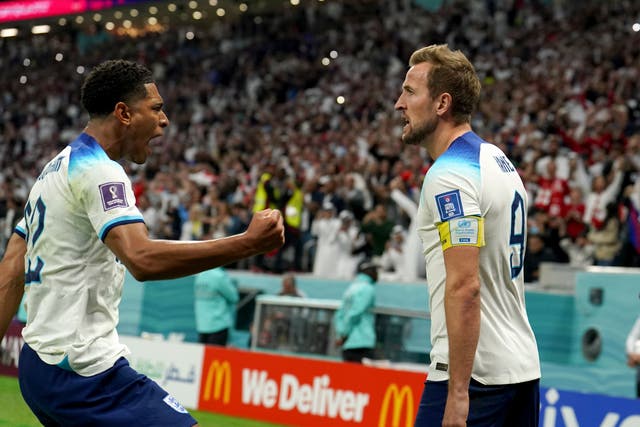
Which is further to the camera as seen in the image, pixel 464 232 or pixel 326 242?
pixel 326 242

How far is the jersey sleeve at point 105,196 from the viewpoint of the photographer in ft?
12.7

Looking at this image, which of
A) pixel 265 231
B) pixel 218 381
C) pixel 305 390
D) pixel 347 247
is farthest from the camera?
pixel 347 247

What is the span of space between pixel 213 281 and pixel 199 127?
13585mm

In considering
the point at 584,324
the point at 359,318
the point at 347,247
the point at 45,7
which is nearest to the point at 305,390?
the point at 359,318

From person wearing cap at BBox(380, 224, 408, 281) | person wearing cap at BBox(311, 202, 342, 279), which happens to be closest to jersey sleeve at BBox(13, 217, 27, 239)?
person wearing cap at BBox(380, 224, 408, 281)

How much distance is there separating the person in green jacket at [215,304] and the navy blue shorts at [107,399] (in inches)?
403

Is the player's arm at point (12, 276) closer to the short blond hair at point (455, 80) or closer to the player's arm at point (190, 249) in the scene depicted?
the player's arm at point (190, 249)

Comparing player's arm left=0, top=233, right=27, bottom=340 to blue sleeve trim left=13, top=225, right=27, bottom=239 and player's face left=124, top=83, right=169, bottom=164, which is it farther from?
player's face left=124, top=83, right=169, bottom=164

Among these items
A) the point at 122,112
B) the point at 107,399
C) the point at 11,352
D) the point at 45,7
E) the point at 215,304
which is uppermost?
the point at 45,7

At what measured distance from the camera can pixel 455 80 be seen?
163 inches

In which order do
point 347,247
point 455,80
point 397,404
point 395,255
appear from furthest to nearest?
1. point 347,247
2. point 395,255
3. point 397,404
4. point 455,80

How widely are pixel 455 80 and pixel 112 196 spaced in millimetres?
1407

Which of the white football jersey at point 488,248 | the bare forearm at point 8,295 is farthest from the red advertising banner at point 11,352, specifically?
the white football jersey at point 488,248

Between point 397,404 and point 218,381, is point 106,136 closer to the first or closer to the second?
point 397,404
